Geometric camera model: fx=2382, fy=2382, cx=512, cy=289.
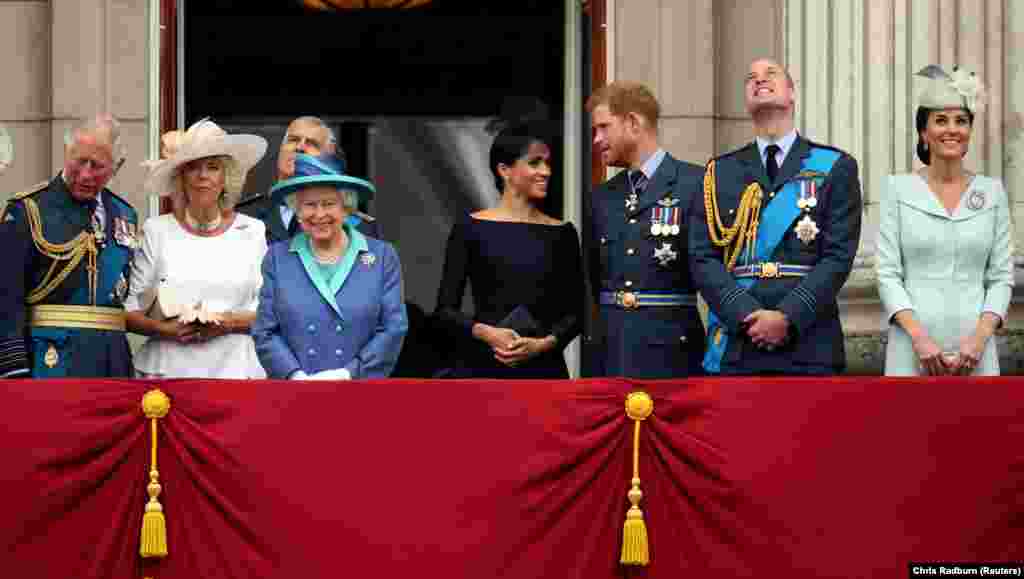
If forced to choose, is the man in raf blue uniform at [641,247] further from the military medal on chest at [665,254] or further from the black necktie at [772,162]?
the black necktie at [772,162]

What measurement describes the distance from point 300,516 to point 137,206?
12.4ft

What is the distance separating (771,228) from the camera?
8891 mm

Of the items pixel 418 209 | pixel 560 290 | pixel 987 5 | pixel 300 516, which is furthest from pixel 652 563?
pixel 418 209

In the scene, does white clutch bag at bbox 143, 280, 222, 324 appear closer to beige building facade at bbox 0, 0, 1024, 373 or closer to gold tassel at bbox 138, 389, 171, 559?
gold tassel at bbox 138, 389, 171, 559

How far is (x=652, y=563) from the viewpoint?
26.2 feet

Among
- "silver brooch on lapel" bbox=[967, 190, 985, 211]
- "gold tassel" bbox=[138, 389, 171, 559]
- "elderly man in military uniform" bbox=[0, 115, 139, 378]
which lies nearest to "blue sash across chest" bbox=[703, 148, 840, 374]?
"silver brooch on lapel" bbox=[967, 190, 985, 211]

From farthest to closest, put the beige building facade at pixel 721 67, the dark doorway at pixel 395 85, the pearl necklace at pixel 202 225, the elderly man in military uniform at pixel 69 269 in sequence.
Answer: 1. the dark doorway at pixel 395 85
2. the beige building facade at pixel 721 67
3. the pearl necklace at pixel 202 225
4. the elderly man in military uniform at pixel 69 269

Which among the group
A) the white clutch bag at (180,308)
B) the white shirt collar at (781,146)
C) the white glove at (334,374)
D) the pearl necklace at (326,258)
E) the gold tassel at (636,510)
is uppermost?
the white shirt collar at (781,146)

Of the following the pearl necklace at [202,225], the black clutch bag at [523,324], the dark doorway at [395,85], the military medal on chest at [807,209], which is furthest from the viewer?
the dark doorway at [395,85]

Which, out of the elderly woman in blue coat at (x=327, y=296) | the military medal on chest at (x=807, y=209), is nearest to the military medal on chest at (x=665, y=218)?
the military medal on chest at (x=807, y=209)

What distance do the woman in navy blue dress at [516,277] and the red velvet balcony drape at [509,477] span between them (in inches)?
48.6

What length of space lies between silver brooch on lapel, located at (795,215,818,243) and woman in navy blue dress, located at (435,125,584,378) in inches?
41.3

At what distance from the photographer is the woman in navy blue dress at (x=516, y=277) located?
30.6 ft

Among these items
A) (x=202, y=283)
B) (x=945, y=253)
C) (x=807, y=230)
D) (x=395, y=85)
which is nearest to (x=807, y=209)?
(x=807, y=230)
